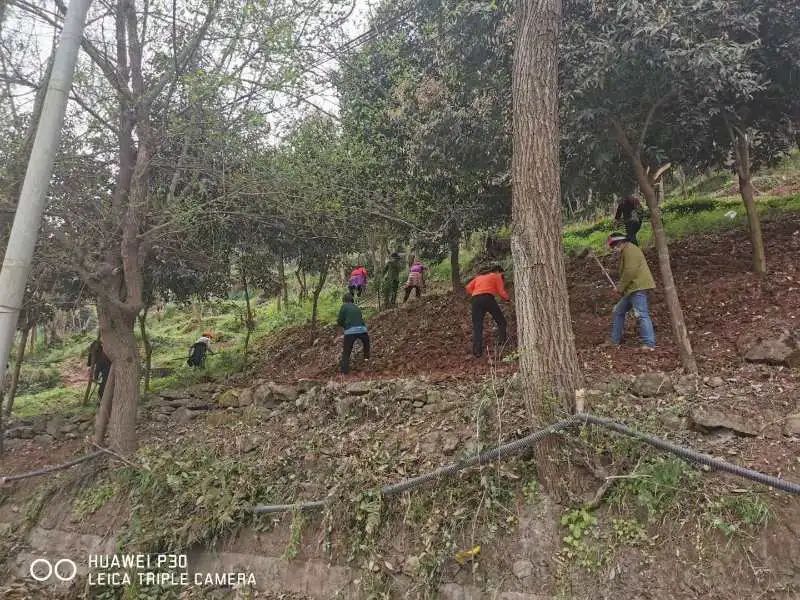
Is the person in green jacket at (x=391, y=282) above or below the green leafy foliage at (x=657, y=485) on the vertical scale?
above

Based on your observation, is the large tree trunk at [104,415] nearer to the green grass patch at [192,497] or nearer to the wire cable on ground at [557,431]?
the green grass patch at [192,497]

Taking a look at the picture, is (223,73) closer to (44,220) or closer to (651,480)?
(44,220)

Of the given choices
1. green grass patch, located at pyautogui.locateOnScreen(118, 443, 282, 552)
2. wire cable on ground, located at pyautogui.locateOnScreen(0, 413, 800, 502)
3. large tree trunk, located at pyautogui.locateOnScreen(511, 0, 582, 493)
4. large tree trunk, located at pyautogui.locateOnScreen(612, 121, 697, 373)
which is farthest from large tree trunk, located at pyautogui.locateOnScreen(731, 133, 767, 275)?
green grass patch, located at pyautogui.locateOnScreen(118, 443, 282, 552)

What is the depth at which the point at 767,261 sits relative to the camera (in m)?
8.20

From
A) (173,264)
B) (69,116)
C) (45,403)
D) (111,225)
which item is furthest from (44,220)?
(45,403)

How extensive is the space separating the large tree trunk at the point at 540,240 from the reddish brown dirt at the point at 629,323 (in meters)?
1.57

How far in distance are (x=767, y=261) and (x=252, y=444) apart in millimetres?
7900

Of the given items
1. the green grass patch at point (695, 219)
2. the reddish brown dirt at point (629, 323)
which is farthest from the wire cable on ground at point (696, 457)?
the green grass patch at point (695, 219)

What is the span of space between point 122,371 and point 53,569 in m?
2.54

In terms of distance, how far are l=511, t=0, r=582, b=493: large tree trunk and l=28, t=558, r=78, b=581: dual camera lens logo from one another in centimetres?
588

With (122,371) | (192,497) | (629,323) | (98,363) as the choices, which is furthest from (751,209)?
(98,363)

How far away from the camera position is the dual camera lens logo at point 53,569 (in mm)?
6594

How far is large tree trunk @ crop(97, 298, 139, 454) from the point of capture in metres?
7.51

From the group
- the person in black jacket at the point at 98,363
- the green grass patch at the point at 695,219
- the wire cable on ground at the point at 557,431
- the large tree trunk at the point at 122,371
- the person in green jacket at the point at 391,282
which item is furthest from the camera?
the person in green jacket at the point at 391,282
